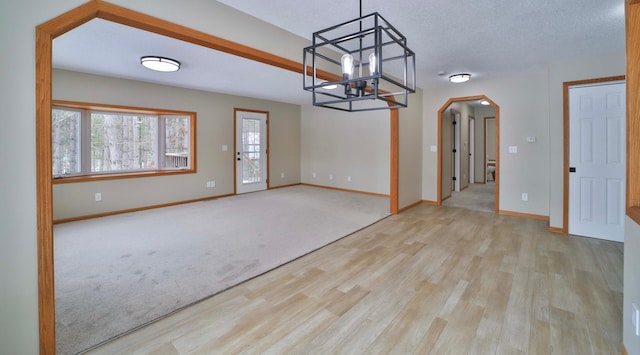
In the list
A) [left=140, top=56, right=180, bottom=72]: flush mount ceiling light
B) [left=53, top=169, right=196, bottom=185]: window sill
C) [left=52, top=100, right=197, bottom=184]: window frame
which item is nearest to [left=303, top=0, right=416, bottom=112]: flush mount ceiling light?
[left=140, top=56, right=180, bottom=72]: flush mount ceiling light

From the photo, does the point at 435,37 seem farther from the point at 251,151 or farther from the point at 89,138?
the point at 89,138

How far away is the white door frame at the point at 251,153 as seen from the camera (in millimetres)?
6926

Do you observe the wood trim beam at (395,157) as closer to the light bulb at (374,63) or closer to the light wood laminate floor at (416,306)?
the light wood laminate floor at (416,306)

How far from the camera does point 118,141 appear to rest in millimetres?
5328

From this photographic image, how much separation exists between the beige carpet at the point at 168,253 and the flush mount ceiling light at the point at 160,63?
2273 mm

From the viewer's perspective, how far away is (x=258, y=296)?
2297mm

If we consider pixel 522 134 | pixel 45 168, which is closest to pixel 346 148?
pixel 522 134

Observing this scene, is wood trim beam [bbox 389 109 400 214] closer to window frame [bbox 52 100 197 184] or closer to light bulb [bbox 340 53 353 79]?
light bulb [bbox 340 53 353 79]

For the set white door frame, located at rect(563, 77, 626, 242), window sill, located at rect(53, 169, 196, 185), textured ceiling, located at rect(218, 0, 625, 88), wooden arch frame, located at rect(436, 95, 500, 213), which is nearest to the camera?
textured ceiling, located at rect(218, 0, 625, 88)

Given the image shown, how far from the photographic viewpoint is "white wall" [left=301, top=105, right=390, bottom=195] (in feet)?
22.7

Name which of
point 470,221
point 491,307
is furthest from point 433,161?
point 491,307

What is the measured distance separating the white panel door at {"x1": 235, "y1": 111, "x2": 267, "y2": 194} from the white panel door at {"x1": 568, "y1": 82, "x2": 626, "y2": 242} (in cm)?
615

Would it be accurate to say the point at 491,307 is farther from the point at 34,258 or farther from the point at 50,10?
the point at 50,10

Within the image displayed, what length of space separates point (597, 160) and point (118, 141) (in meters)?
7.58
